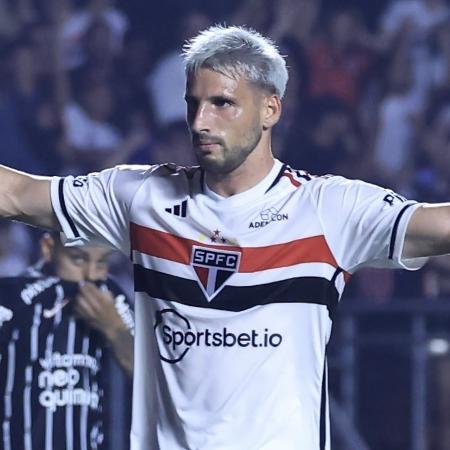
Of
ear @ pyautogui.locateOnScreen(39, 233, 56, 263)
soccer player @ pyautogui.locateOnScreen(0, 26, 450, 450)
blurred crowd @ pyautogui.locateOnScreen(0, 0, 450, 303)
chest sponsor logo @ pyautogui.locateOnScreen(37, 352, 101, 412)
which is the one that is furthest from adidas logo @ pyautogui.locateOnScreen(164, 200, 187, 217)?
blurred crowd @ pyautogui.locateOnScreen(0, 0, 450, 303)

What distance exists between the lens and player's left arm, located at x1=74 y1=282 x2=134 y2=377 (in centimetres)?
544

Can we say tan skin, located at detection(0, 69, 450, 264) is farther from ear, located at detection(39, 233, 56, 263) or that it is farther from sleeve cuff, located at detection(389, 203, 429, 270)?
ear, located at detection(39, 233, 56, 263)

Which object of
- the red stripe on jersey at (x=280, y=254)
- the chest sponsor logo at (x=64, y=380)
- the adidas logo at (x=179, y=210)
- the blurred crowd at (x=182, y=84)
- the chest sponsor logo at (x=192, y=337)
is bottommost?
the chest sponsor logo at (x=192, y=337)

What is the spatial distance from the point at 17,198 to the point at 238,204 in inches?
24.3

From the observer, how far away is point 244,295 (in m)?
3.71

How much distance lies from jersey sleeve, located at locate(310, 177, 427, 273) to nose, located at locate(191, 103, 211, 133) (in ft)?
1.20

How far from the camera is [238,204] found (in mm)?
3797

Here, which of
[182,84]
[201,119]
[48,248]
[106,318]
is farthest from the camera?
[182,84]

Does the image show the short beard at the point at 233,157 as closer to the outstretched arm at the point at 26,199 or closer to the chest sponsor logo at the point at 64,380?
the outstretched arm at the point at 26,199

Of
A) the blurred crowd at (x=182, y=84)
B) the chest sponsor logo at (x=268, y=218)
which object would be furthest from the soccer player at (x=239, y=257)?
the blurred crowd at (x=182, y=84)

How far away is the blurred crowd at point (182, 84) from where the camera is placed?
8.54 metres

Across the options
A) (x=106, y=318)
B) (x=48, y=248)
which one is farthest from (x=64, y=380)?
(x=48, y=248)

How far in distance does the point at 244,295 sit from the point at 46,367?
1971mm

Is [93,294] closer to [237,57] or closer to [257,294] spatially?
[257,294]
